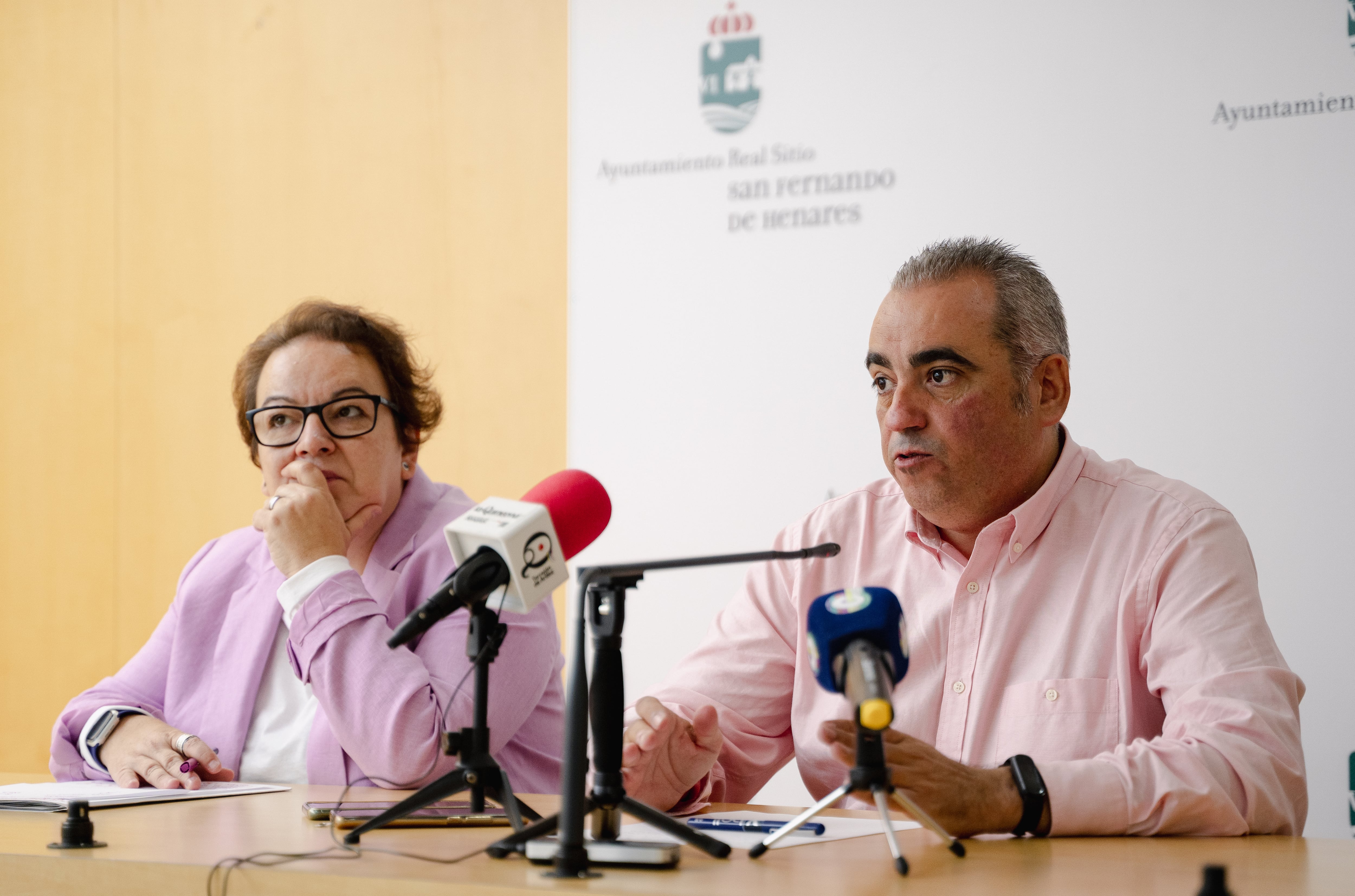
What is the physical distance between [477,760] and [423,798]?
0.22ft

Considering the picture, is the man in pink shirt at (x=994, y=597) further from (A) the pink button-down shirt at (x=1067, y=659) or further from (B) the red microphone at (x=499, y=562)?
(B) the red microphone at (x=499, y=562)

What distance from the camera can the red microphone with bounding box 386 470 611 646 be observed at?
1.18 m

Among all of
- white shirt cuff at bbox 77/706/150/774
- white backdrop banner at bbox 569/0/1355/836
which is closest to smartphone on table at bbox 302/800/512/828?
white shirt cuff at bbox 77/706/150/774

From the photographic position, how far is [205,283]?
4.09 metres

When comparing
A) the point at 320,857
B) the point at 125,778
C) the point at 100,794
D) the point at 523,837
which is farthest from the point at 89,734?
the point at 523,837

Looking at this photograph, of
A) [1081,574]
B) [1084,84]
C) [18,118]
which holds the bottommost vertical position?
[1081,574]

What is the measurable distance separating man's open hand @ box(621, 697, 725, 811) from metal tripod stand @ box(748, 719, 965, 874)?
0.31 m

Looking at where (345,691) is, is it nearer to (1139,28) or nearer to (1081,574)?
(1081,574)

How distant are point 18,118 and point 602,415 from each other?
248cm

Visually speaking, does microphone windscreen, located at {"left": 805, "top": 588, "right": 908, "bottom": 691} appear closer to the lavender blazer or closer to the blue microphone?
the blue microphone

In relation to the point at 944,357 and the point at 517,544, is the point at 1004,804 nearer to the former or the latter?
the point at 517,544

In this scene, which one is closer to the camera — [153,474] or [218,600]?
[218,600]

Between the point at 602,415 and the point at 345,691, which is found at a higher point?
the point at 602,415

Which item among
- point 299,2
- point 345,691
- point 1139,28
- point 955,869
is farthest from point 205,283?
point 955,869
